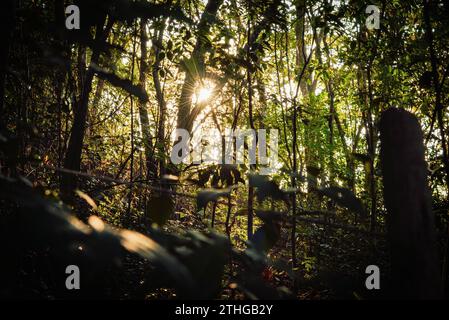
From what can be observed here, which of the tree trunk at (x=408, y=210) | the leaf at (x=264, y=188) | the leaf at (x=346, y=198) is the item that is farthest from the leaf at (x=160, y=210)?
the tree trunk at (x=408, y=210)

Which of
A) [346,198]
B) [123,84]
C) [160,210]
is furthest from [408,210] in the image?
[123,84]

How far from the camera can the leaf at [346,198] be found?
827mm

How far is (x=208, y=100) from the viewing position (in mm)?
3711

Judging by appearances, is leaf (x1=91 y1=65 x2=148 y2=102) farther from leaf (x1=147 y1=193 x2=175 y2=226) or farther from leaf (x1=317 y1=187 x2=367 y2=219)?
leaf (x1=317 y1=187 x2=367 y2=219)

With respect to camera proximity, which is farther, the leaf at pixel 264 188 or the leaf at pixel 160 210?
the leaf at pixel 160 210

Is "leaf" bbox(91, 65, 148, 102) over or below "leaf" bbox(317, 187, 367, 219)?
over

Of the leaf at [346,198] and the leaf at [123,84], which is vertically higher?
the leaf at [123,84]

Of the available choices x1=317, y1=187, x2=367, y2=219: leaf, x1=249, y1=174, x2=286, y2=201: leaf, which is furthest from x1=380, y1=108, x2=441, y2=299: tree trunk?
x1=249, y1=174, x2=286, y2=201: leaf

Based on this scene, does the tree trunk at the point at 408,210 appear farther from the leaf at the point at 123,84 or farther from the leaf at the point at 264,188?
the leaf at the point at 123,84

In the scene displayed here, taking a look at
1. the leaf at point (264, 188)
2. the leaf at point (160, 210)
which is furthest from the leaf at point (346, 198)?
the leaf at point (160, 210)

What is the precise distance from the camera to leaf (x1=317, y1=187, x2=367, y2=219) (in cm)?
83

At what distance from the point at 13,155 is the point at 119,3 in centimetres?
54
